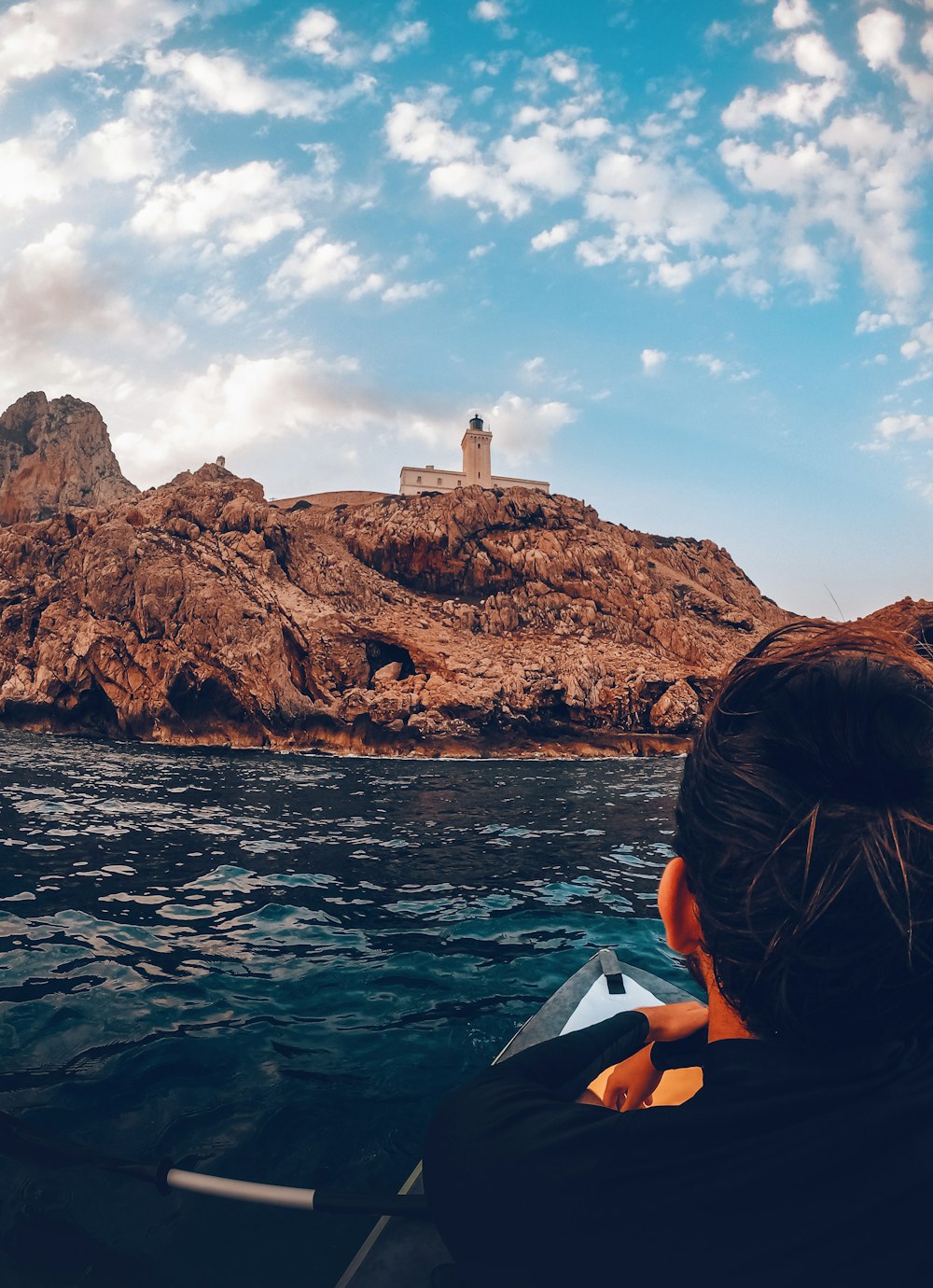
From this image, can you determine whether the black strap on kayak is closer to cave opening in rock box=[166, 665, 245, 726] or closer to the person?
the person

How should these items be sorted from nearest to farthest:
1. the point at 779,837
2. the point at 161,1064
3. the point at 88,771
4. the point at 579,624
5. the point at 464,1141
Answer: the point at 779,837, the point at 464,1141, the point at 161,1064, the point at 88,771, the point at 579,624

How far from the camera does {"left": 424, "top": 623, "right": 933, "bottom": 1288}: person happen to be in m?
1.07

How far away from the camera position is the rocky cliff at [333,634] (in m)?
37.5

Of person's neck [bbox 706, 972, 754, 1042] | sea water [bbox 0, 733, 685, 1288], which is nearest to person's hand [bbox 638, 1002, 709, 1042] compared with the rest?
person's neck [bbox 706, 972, 754, 1042]

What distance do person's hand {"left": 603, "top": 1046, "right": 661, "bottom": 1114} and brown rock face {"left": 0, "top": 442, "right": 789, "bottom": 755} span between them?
1365 inches

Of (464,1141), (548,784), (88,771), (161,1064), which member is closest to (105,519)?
(88,771)

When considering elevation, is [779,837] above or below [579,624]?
below

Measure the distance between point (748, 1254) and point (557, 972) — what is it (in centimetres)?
569

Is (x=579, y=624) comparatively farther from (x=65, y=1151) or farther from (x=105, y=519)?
(x=65, y=1151)

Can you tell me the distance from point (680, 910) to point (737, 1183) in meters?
0.52

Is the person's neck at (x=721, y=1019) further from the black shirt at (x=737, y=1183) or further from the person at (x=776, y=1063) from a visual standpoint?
the black shirt at (x=737, y=1183)

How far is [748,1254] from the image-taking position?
1.06 m

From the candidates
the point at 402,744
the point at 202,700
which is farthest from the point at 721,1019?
the point at 202,700

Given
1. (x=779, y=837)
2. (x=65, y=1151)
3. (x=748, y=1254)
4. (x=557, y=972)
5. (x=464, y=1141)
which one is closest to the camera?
(x=748, y=1254)
